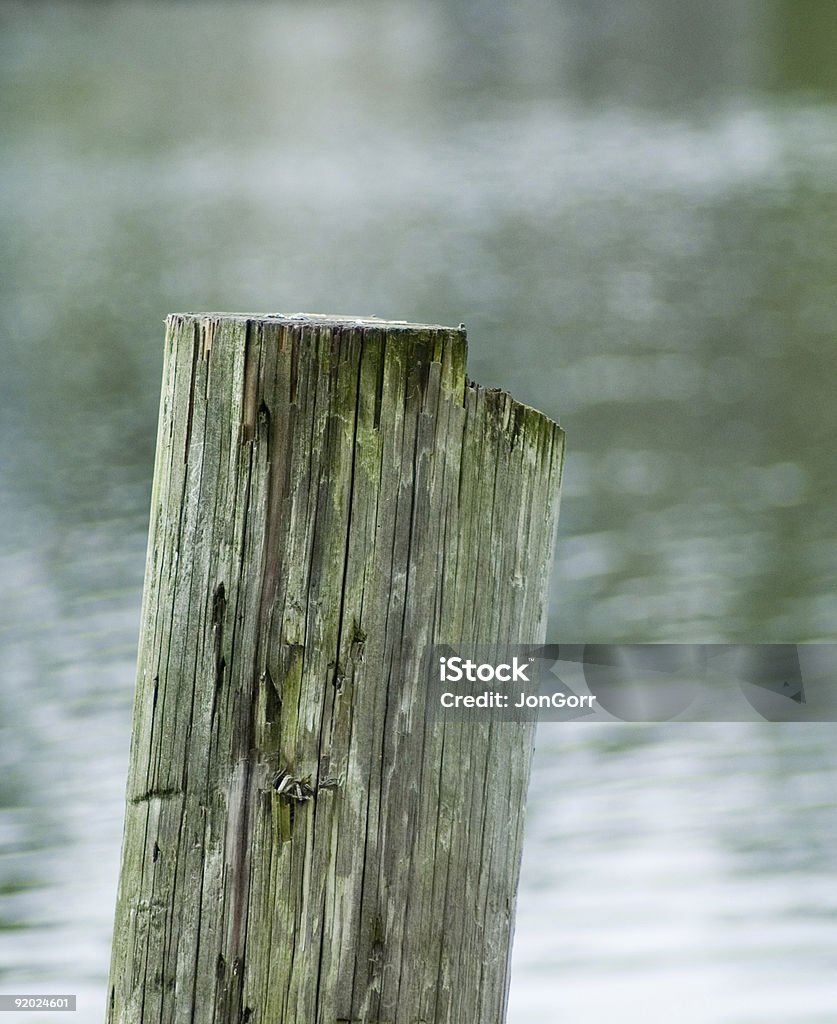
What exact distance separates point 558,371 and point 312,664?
21.4 feet

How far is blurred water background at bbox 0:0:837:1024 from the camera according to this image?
3176mm

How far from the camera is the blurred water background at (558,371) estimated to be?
10.4ft

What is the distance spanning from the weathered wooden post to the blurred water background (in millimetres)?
1794

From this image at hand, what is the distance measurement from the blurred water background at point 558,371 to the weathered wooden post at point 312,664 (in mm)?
1794

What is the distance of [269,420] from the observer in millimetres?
1165

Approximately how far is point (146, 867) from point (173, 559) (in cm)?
30

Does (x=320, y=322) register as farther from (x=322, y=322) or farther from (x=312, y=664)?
(x=312, y=664)

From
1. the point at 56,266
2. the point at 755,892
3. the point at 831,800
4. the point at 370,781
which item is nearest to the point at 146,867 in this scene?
the point at 370,781

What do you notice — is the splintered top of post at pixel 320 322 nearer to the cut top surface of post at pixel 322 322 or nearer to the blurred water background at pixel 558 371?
the cut top surface of post at pixel 322 322

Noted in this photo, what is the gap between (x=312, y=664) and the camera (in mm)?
1176

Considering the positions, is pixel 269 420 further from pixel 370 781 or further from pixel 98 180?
pixel 98 180

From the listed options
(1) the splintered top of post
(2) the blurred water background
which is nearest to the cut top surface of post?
(1) the splintered top of post

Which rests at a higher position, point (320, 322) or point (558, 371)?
point (558, 371)

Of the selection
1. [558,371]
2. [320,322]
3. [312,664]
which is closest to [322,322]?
[320,322]
